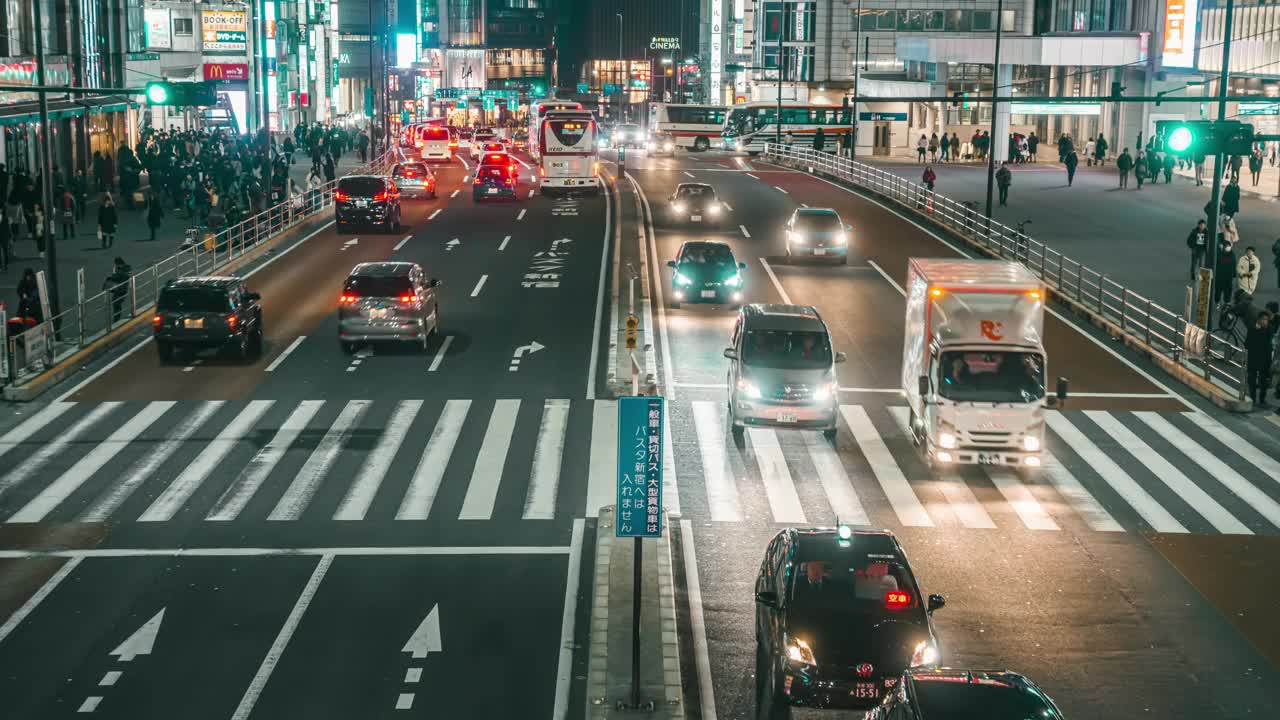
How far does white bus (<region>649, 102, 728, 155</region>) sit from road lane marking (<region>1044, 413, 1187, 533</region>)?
7507 cm

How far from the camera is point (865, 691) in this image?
13867 mm

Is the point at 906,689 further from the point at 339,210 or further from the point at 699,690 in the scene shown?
the point at 339,210

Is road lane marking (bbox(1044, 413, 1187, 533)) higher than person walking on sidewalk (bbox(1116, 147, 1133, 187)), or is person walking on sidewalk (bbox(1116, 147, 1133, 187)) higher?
person walking on sidewalk (bbox(1116, 147, 1133, 187))

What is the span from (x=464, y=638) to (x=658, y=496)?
388cm

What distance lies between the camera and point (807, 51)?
127062mm

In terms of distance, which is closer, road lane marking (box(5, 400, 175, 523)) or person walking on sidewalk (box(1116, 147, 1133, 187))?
road lane marking (box(5, 400, 175, 523))

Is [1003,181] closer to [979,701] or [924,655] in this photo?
[924,655]

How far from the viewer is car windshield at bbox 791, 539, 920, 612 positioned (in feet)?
47.1

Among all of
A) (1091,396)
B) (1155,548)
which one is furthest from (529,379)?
(1155,548)

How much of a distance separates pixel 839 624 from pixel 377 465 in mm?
11812

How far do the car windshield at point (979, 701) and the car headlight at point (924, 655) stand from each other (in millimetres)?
2509

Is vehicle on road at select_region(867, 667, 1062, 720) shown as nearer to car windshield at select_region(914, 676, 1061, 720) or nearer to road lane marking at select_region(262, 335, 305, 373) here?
car windshield at select_region(914, 676, 1061, 720)

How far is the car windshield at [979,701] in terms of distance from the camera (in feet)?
36.0

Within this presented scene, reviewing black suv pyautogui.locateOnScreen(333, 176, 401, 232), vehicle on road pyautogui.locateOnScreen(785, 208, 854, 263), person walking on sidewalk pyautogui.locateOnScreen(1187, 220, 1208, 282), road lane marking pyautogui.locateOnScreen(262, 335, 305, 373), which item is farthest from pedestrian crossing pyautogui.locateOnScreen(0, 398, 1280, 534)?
black suv pyautogui.locateOnScreen(333, 176, 401, 232)
